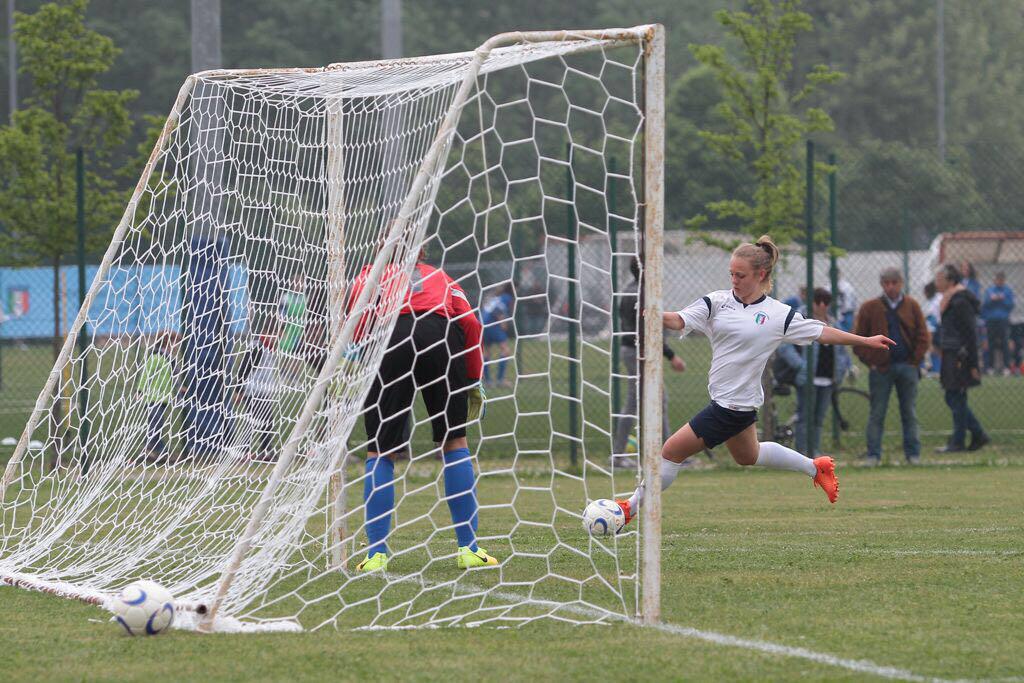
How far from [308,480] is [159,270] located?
3449 mm

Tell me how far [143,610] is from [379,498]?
72.6 inches

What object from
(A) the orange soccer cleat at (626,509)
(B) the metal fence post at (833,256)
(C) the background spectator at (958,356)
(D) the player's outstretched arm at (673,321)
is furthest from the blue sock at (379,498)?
(C) the background spectator at (958,356)

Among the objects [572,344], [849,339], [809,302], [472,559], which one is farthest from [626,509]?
[809,302]

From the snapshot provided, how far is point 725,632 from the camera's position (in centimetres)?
585

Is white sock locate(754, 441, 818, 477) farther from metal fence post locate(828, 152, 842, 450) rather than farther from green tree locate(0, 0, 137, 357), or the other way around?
green tree locate(0, 0, 137, 357)

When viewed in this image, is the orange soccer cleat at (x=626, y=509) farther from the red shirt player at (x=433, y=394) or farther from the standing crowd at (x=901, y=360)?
the standing crowd at (x=901, y=360)

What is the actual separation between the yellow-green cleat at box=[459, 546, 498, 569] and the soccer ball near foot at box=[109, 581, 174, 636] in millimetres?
1901

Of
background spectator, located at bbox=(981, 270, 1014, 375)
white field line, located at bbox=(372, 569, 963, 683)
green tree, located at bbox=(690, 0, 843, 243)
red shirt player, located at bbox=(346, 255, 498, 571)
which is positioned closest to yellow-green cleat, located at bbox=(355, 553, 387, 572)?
red shirt player, located at bbox=(346, 255, 498, 571)

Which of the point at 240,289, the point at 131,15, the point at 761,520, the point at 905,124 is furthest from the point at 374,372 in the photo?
the point at 905,124

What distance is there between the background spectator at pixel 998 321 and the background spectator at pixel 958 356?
27.1ft

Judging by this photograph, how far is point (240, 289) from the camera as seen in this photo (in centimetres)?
915

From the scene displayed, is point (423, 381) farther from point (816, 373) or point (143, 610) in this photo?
point (816, 373)

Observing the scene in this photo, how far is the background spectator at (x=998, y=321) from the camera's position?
23562mm

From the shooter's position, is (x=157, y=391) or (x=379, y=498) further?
(x=157, y=391)
